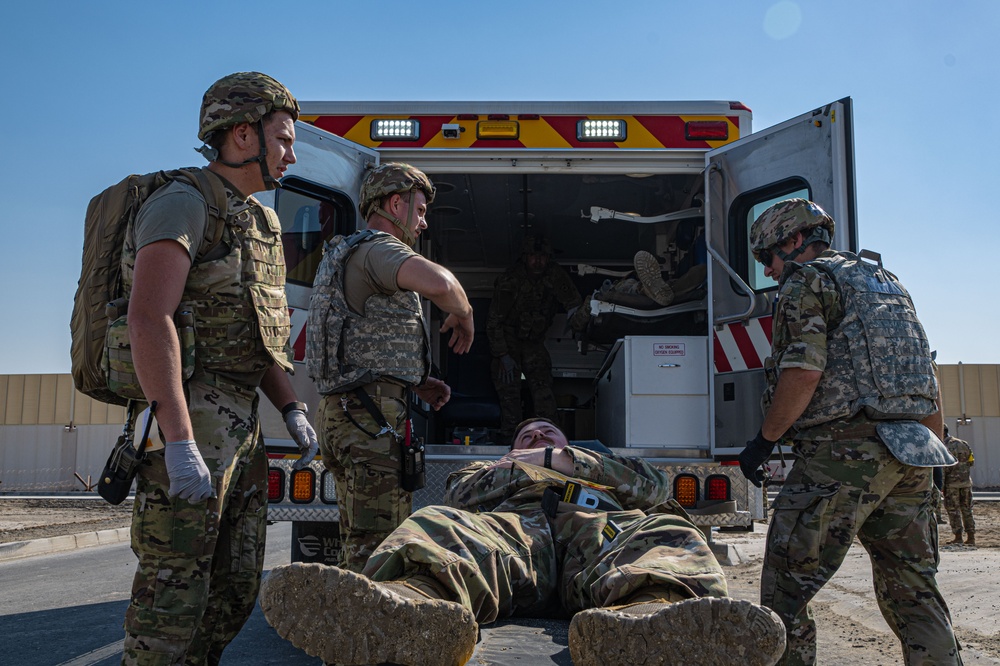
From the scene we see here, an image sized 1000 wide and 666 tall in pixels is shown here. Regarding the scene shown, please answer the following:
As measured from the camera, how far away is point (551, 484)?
118 inches

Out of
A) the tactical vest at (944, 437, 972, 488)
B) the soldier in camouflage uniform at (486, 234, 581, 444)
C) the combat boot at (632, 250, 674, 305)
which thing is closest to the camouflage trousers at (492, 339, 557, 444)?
the soldier in camouflage uniform at (486, 234, 581, 444)

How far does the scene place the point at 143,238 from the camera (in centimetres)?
211

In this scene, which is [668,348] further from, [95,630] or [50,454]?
[50,454]

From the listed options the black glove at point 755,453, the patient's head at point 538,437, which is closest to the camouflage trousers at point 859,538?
the black glove at point 755,453

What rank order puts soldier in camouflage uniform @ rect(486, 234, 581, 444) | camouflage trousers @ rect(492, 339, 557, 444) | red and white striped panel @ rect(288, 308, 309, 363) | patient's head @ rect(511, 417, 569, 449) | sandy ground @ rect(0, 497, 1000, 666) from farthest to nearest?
1. soldier in camouflage uniform @ rect(486, 234, 581, 444)
2. camouflage trousers @ rect(492, 339, 557, 444)
3. red and white striped panel @ rect(288, 308, 309, 363)
4. sandy ground @ rect(0, 497, 1000, 666)
5. patient's head @ rect(511, 417, 569, 449)

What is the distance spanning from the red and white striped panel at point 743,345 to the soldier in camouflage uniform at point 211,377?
104 inches

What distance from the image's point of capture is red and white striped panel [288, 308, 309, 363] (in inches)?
175

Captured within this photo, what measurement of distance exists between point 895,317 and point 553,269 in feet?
13.9

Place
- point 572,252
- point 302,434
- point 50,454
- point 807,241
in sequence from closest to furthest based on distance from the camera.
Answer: point 302,434 → point 807,241 → point 572,252 → point 50,454

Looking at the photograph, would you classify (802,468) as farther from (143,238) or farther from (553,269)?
(553,269)

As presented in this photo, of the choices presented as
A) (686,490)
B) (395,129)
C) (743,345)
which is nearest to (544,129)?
(395,129)

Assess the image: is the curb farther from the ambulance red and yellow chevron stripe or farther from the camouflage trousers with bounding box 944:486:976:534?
the camouflage trousers with bounding box 944:486:976:534

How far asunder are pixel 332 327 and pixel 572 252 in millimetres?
5020

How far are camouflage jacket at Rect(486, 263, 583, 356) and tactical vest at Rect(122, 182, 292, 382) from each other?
4.73 m
